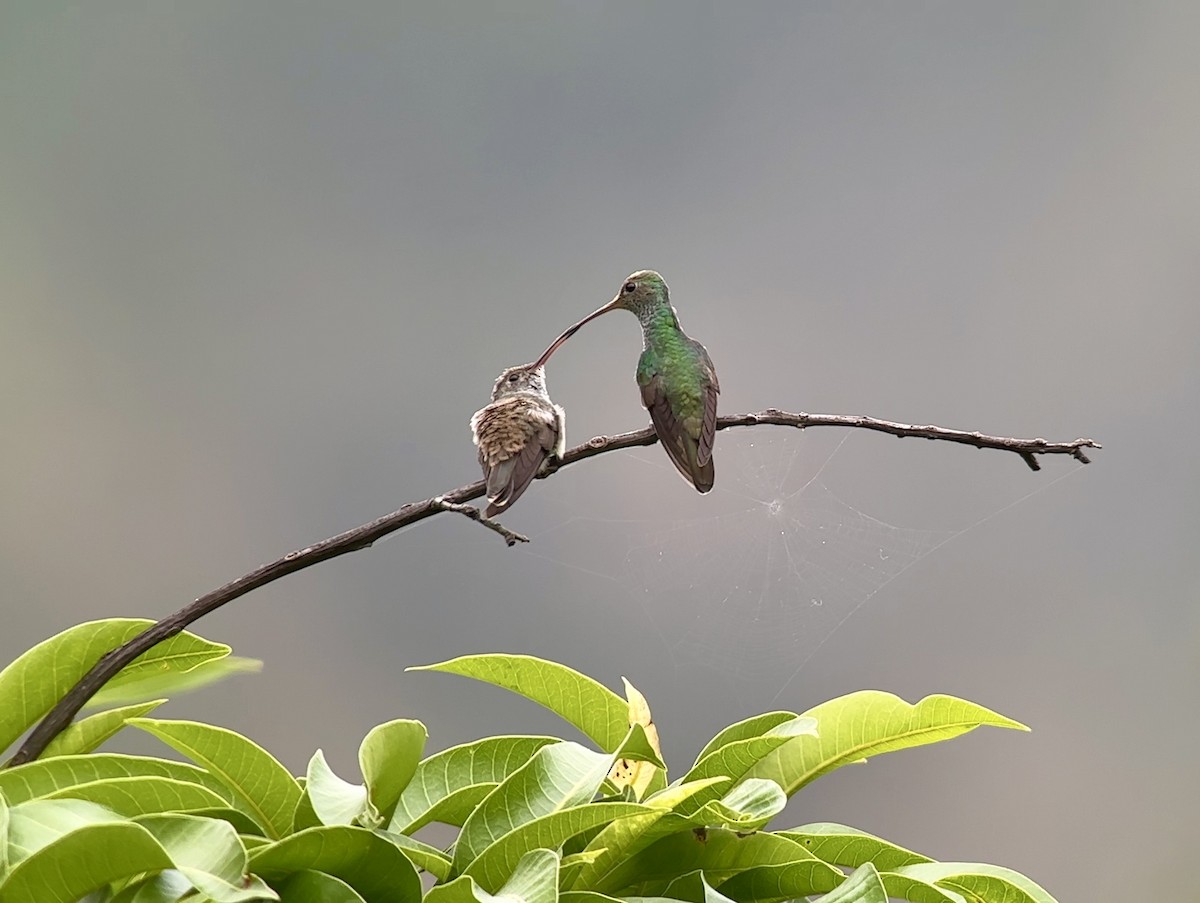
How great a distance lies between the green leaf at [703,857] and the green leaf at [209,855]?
178 millimetres

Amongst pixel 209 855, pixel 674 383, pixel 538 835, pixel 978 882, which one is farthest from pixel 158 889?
pixel 674 383

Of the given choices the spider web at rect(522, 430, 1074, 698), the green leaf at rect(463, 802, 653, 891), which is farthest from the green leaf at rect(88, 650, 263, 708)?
the spider web at rect(522, 430, 1074, 698)

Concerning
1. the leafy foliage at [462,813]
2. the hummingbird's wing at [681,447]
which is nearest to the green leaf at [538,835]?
the leafy foliage at [462,813]

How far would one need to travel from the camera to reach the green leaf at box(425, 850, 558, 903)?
371 mm

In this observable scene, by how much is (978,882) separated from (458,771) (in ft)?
0.81

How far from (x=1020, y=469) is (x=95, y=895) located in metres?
1.98

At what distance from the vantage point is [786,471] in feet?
4.14

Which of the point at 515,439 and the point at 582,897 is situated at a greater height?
the point at 515,439

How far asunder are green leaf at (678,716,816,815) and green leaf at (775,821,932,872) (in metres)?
0.04

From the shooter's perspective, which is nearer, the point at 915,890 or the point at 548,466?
the point at 915,890

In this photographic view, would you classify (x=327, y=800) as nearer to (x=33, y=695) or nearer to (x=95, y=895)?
(x=95, y=895)

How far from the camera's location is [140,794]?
423 millimetres

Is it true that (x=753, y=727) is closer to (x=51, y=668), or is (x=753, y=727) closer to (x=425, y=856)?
(x=425, y=856)

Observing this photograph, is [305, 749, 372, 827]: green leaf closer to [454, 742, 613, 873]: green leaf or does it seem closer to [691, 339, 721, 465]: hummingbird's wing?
[454, 742, 613, 873]: green leaf
